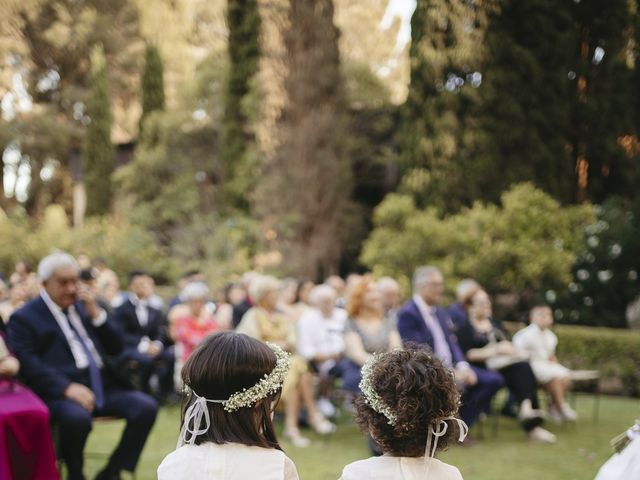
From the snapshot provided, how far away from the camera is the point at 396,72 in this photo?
96.8ft

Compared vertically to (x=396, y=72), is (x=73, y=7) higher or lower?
higher

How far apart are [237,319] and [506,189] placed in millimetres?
7925

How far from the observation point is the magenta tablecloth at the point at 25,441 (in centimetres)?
438

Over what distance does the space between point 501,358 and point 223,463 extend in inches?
229

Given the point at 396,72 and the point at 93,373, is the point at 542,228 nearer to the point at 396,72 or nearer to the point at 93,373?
the point at 93,373

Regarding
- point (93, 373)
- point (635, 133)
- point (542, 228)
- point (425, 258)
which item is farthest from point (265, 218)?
point (93, 373)

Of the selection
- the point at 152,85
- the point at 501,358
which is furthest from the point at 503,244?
the point at 152,85

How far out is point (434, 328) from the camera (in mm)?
7039

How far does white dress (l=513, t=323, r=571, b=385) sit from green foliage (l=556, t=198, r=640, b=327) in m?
5.34

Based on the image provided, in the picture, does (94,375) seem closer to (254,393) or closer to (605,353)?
(254,393)

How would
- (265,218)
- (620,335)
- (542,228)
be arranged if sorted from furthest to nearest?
(265,218), (542,228), (620,335)

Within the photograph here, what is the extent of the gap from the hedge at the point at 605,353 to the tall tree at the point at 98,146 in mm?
Answer: 18778

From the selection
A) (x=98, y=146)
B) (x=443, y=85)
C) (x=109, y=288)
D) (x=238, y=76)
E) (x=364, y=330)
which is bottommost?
(x=109, y=288)

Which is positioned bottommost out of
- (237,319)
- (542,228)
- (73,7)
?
(237,319)
